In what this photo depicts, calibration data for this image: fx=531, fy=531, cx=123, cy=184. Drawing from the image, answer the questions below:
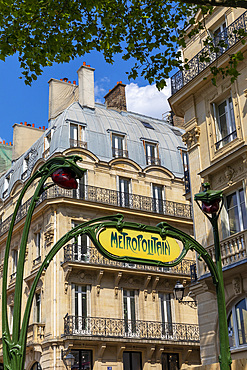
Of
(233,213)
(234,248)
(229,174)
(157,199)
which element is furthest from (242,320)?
(157,199)

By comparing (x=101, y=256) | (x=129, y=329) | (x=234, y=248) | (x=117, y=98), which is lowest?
(x=129, y=329)

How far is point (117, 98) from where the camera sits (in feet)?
111

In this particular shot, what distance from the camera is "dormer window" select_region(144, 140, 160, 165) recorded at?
99.8 ft

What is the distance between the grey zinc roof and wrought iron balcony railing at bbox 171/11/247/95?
10357mm

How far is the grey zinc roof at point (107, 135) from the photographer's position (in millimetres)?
28234

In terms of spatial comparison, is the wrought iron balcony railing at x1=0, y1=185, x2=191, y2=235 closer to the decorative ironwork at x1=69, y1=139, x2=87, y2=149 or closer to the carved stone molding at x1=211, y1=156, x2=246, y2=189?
the decorative ironwork at x1=69, y1=139, x2=87, y2=149

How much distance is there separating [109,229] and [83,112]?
888 inches

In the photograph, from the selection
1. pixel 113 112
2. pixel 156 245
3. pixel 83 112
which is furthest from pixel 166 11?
pixel 113 112

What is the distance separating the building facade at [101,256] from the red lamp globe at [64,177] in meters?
17.3

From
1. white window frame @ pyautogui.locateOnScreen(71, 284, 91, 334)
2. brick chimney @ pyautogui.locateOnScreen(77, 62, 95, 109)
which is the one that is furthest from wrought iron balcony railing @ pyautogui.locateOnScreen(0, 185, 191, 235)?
brick chimney @ pyautogui.locateOnScreen(77, 62, 95, 109)

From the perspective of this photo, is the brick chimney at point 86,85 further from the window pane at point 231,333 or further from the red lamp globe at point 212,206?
the red lamp globe at point 212,206

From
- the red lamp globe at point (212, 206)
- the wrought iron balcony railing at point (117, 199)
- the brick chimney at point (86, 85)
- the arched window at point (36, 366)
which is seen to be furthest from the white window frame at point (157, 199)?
the red lamp globe at point (212, 206)

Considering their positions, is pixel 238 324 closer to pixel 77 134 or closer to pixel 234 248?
pixel 234 248

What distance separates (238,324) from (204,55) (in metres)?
7.92
